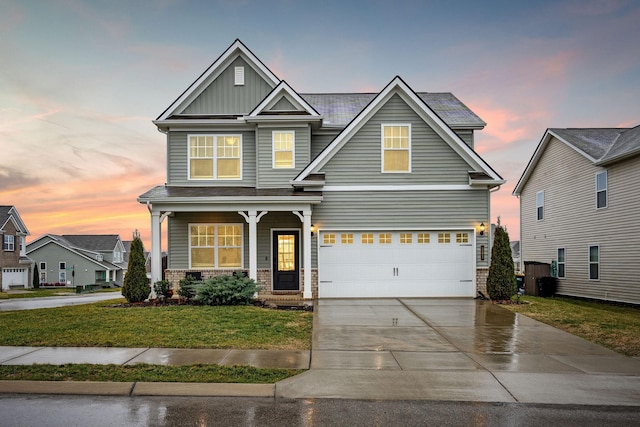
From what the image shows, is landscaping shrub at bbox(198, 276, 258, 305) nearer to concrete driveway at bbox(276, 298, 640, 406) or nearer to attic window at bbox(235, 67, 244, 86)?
concrete driveway at bbox(276, 298, 640, 406)

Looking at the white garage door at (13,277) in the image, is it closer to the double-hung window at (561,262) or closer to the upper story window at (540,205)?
the upper story window at (540,205)

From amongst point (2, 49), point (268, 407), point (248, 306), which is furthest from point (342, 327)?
point (2, 49)

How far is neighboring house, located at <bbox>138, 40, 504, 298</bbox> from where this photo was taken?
1673 centimetres

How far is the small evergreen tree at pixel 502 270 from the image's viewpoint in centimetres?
1598

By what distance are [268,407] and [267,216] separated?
1252 centimetres

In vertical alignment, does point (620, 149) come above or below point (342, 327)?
above

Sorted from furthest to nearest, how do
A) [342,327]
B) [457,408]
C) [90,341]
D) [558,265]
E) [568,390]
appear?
[558,265] < [342,327] < [90,341] < [568,390] < [457,408]

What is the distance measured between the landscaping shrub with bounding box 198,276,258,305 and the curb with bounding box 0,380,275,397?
7.75m

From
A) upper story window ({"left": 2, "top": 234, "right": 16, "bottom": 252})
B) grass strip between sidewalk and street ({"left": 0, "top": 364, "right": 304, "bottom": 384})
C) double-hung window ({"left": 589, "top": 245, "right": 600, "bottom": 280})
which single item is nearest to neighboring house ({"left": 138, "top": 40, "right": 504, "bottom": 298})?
double-hung window ({"left": 589, "top": 245, "right": 600, "bottom": 280})

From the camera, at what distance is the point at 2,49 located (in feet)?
62.1

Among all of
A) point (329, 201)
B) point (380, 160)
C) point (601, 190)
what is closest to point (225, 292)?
point (329, 201)

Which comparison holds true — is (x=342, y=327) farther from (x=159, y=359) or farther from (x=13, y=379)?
(x=13, y=379)

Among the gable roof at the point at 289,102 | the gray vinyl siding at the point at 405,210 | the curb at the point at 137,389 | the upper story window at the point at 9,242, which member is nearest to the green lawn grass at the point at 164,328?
the curb at the point at 137,389

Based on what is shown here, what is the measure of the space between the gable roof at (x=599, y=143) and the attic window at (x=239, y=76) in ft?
50.1
